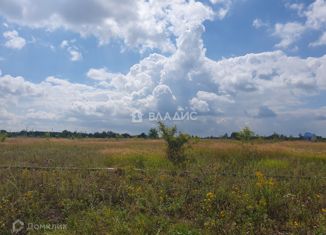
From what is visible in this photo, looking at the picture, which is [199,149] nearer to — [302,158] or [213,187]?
[302,158]

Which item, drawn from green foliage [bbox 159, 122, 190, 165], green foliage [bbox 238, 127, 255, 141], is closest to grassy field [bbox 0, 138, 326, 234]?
green foliage [bbox 159, 122, 190, 165]

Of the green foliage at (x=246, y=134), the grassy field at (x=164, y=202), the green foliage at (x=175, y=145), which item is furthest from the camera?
the green foliage at (x=246, y=134)

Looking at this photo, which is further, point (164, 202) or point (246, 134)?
point (246, 134)

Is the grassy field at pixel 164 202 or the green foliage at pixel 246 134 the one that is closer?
the grassy field at pixel 164 202

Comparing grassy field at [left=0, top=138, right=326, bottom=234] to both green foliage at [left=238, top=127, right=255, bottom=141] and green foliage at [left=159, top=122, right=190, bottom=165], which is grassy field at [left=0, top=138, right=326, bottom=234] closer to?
green foliage at [left=159, top=122, right=190, bottom=165]

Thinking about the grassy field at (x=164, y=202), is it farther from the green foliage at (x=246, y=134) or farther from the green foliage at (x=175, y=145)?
the green foliage at (x=246, y=134)

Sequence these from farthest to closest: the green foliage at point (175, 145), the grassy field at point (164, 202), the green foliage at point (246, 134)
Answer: the green foliage at point (246, 134) < the green foliage at point (175, 145) < the grassy field at point (164, 202)

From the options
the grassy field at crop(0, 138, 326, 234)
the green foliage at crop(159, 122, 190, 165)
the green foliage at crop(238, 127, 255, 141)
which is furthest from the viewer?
→ the green foliage at crop(238, 127, 255, 141)

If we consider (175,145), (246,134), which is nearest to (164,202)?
(175,145)

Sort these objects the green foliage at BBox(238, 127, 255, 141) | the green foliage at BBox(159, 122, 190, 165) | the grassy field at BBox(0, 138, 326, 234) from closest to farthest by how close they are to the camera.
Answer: the grassy field at BBox(0, 138, 326, 234) → the green foliage at BBox(159, 122, 190, 165) → the green foliage at BBox(238, 127, 255, 141)

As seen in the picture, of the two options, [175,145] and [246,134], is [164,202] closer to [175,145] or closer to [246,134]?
[175,145]

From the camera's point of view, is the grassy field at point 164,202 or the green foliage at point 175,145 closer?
the grassy field at point 164,202

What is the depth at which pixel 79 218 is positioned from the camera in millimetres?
8242

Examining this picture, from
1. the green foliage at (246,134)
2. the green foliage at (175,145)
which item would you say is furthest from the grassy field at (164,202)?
the green foliage at (246,134)
